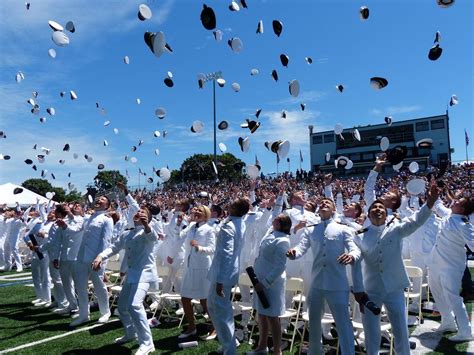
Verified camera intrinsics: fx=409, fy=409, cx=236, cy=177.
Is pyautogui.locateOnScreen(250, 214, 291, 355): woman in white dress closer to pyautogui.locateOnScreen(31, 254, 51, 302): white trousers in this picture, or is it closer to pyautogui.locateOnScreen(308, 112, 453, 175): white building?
pyautogui.locateOnScreen(31, 254, 51, 302): white trousers

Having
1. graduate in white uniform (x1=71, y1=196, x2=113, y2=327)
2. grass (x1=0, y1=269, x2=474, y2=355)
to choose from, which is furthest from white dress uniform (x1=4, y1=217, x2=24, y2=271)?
graduate in white uniform (x1=71, y1=196, x2=113, y2=327)

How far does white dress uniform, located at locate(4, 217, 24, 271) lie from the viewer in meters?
15.3

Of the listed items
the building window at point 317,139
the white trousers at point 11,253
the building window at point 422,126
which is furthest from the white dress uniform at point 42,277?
the building window at point 317,139

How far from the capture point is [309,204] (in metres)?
8.41

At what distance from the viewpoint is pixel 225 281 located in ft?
17.4

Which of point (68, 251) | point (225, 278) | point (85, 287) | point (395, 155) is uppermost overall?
point (395, 155)

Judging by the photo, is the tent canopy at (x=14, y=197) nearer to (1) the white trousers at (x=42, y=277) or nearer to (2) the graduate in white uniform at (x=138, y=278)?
(1) the white trousers at (x=42, y=277)

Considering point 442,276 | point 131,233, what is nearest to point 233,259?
point 131,233

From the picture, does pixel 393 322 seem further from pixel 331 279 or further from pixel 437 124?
pixel 437 124

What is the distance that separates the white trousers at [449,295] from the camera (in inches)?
243

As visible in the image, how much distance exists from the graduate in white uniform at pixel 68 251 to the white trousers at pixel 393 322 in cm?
579

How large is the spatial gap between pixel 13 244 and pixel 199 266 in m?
11.6

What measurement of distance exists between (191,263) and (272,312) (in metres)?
1.96

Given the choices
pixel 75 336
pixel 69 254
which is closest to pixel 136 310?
pixel 75 336
